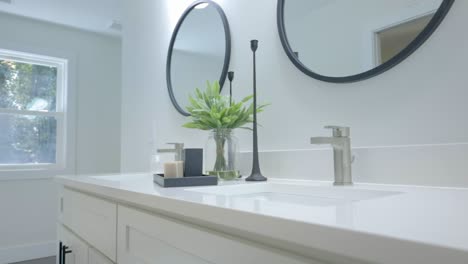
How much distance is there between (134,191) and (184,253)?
8.8 inches

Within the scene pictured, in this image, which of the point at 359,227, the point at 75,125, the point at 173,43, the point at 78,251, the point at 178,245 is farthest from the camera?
the point at 75,125

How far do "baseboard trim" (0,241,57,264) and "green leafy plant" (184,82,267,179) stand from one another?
2.69 m

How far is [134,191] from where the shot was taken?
0.71m

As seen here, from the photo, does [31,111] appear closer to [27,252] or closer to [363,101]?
[27,252]

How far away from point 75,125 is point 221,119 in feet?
8.72

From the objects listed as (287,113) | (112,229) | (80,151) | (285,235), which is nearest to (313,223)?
(285,235)

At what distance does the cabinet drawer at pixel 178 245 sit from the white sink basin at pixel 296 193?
6.2 inches

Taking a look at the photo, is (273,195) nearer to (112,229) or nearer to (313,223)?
(112,229)

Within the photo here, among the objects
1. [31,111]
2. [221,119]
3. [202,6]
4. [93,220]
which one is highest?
[202,6]

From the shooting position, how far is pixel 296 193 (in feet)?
2.75

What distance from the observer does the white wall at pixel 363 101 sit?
748 mm

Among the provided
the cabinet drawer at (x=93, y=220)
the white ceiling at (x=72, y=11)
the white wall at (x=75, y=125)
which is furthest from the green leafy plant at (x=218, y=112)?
the white wall at (x=75, y=125)

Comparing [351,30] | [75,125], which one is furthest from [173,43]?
[75,125]

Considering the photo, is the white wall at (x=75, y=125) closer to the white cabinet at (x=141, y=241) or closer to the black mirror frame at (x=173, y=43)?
the black mirror frame at (x=173, y=43)
